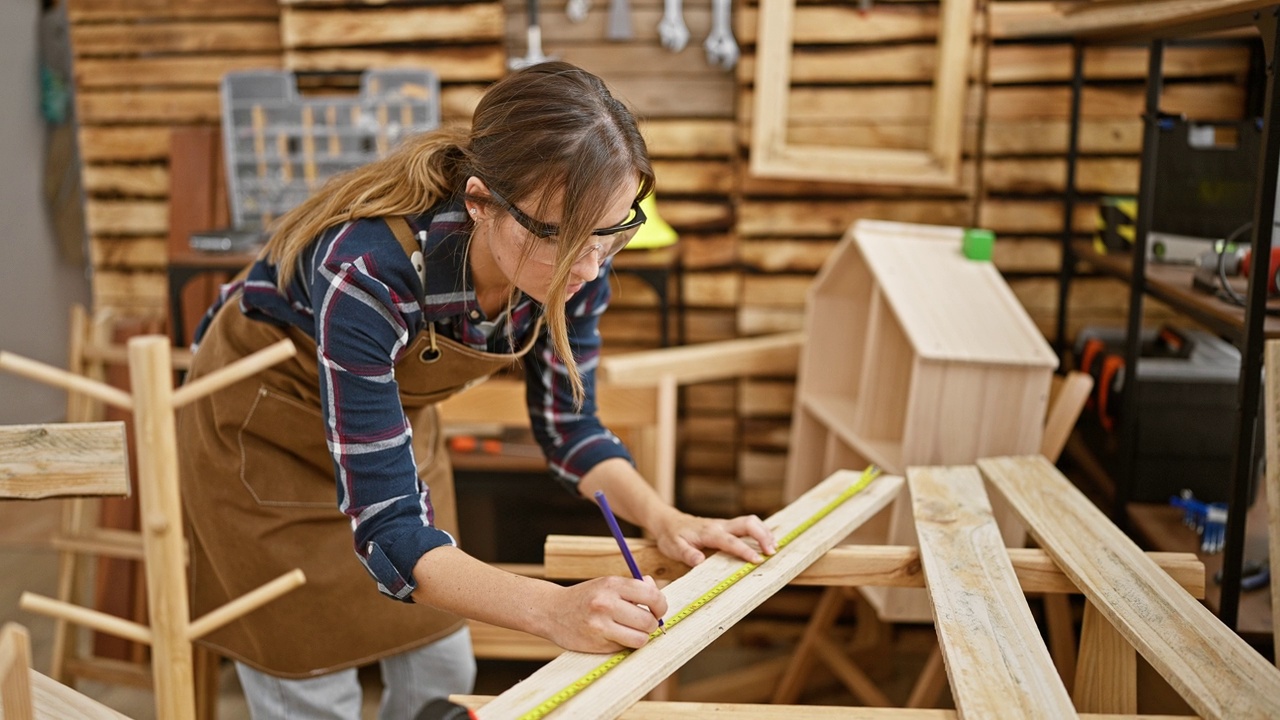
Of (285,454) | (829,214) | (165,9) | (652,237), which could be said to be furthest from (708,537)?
(165,9)

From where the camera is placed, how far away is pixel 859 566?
1816 mm

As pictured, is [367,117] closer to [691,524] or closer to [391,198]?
[391,198]

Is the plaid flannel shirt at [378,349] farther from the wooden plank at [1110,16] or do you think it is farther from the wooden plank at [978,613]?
the wooden plank at [1110,16]

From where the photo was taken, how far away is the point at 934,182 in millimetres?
3543

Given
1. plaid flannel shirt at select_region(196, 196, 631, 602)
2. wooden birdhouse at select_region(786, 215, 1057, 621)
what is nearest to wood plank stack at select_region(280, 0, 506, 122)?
wooden birdhouse at select_region(786, 215, 1057, 621)

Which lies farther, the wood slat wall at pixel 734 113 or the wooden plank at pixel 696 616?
the wood slat wall at pixel 734 113

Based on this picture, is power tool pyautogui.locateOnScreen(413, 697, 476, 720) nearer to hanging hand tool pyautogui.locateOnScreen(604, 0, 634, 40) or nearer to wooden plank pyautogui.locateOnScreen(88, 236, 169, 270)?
hanging hand tool pyautogui.locateOnScreen(604, 0, 634, 40)

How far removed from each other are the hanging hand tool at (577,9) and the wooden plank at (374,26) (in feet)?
0.82

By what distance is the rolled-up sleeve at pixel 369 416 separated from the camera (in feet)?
5.08

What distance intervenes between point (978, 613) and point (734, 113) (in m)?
2.44

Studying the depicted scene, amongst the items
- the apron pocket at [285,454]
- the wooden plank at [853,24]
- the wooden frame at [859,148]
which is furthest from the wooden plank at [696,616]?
the wooden plank at [853,24]

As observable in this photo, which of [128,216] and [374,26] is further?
[128,216]

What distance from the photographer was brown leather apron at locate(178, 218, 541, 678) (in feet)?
6.51

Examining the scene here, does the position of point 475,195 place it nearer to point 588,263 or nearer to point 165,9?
point 588,263
